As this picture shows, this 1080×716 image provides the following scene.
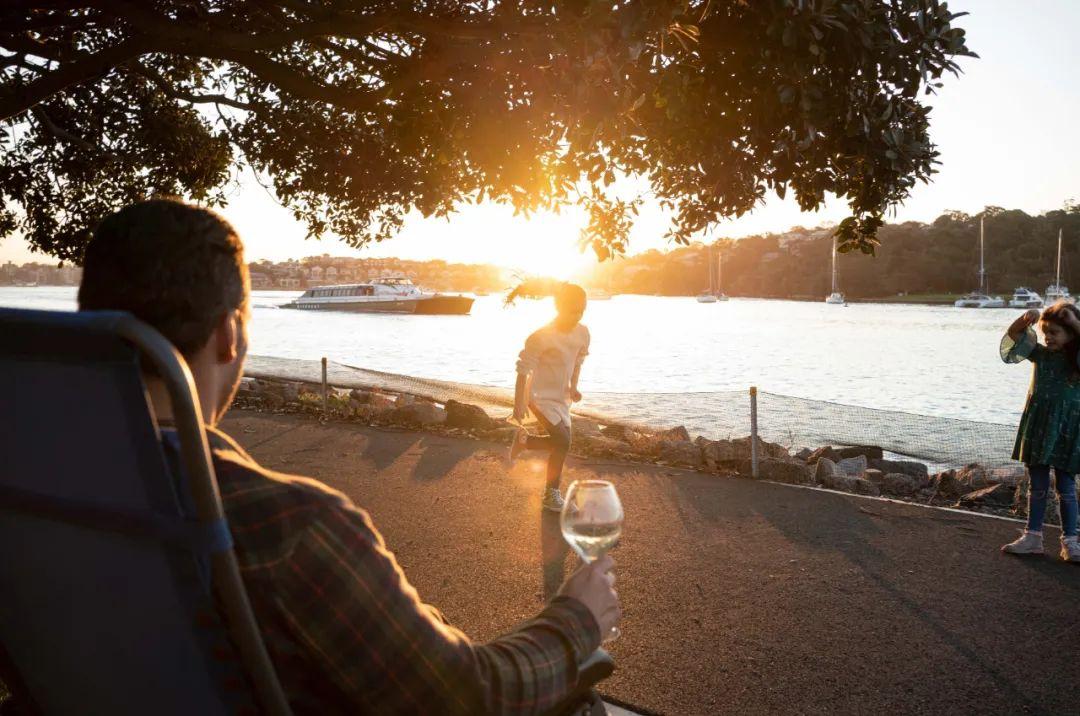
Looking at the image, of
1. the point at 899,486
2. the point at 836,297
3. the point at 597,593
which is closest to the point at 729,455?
the point at 899,486

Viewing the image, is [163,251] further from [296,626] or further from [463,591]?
[463,591]

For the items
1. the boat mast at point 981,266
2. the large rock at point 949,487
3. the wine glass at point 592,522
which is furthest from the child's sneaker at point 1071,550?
the boat mast at point 981,266

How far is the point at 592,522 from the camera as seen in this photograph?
6.59 ft

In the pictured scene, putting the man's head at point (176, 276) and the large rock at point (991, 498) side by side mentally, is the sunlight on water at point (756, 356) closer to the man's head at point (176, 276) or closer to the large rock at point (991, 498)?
the large rock at point (991, 498)

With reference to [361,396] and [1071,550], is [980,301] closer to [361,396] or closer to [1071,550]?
[361,396]

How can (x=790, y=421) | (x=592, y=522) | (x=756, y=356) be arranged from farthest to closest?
(x=756, y=356)
(x=790, y=421)
(x=592, y=522)

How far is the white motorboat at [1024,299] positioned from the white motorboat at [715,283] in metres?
53.1

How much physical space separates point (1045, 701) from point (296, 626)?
386 cm

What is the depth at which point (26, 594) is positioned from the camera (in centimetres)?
131

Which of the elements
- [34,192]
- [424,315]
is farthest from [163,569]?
[424,315]

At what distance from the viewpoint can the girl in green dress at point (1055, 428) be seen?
6.01 metres

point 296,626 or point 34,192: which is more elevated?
point 34,192

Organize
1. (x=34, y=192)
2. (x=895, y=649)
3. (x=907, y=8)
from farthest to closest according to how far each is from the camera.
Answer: (x=34, y=192)
(x=907, y=8)
(x=895, y=649)

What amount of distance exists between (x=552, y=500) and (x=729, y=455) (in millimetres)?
2765
